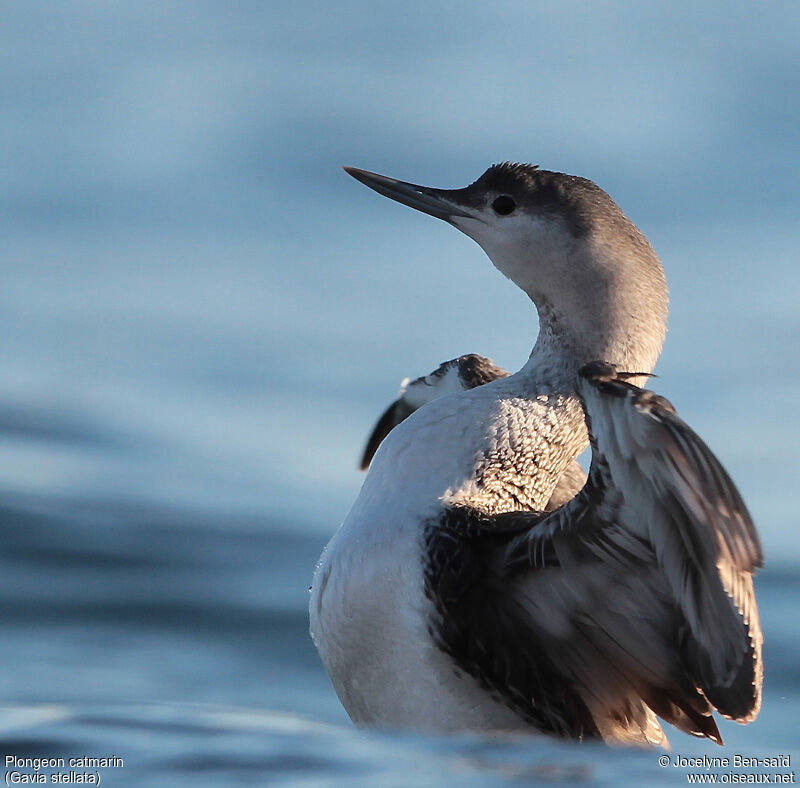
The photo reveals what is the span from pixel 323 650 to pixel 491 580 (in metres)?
0.59

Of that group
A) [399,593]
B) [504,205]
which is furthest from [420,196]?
[399,593]

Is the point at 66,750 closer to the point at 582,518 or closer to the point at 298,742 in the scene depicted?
the point at 298,742

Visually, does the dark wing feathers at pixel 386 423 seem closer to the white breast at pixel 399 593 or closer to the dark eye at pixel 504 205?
the dark eye at pixel 504 205

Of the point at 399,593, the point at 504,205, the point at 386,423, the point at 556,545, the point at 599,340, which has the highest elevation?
the point at 504,205

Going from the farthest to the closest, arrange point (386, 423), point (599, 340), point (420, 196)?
point (386, 423)
point (420, 196)
point (599, 340)

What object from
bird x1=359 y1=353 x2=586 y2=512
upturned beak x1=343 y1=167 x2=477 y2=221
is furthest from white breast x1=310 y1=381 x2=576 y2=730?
upturned beak x1=343 y1=167 x2=477 y2=221

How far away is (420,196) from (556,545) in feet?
5.44

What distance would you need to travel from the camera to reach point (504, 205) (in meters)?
6.20

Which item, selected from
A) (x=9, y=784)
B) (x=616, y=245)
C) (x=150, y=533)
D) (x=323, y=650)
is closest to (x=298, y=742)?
(x=323, y=650)

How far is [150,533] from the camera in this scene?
9180mm

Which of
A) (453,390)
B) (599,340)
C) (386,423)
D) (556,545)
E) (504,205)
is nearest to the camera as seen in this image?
(556,545)

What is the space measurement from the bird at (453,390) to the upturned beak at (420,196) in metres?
0.60

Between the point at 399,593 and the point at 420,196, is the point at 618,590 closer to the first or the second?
the point at 399,593

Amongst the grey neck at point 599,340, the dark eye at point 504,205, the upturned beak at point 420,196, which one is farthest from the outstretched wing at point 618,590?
the upturned beak at point 420,196
